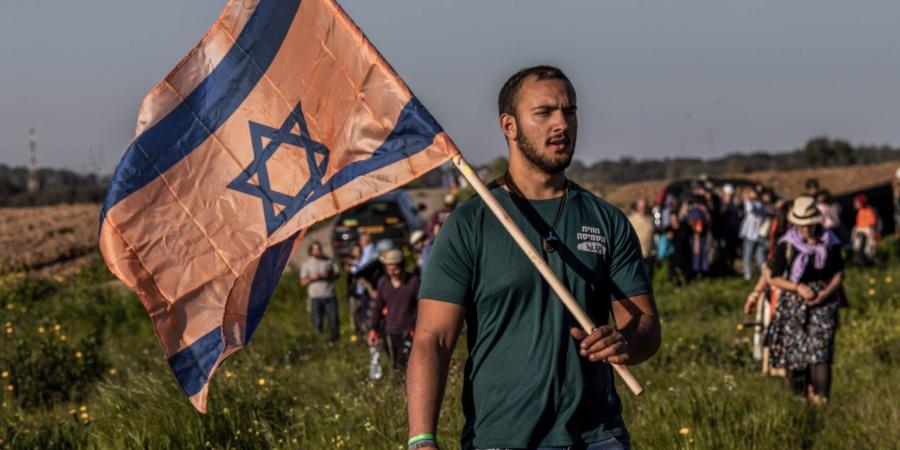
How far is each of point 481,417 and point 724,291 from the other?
1442cm

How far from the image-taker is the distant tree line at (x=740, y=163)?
74.0m

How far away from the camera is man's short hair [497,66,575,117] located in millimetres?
4246

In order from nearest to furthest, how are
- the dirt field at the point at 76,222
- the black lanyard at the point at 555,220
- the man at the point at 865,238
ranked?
1. the black lanyard at the point at 555,220
2. the man at the point at 865,238
3. the dirt field at the point at 76,222

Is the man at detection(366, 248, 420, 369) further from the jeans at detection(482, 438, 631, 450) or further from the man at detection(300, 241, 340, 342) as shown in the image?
the jeans at detection(482, 438, 631, 450)

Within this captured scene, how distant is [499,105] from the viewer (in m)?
4.38

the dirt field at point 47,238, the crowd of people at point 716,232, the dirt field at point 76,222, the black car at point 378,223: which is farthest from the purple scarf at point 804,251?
the dirt field at point 76,222

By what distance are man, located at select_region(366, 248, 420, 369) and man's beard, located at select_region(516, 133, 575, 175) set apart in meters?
7.85

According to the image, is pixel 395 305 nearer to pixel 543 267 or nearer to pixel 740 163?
pixel 543 267

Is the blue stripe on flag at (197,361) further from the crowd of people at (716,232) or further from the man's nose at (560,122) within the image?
the crowd of people at (716,232)

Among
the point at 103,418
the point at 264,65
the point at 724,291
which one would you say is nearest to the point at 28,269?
the point at 724,291

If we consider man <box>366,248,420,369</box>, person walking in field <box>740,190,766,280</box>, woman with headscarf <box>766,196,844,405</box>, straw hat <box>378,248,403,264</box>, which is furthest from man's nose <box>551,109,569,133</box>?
person walking in field <box>740,190,766,280</box>

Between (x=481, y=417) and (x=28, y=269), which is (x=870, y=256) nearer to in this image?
(x=28, y=269)

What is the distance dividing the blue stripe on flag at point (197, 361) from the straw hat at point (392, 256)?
7.36 metres

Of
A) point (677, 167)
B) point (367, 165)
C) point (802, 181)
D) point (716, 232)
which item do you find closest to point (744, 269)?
point (716, 232)
